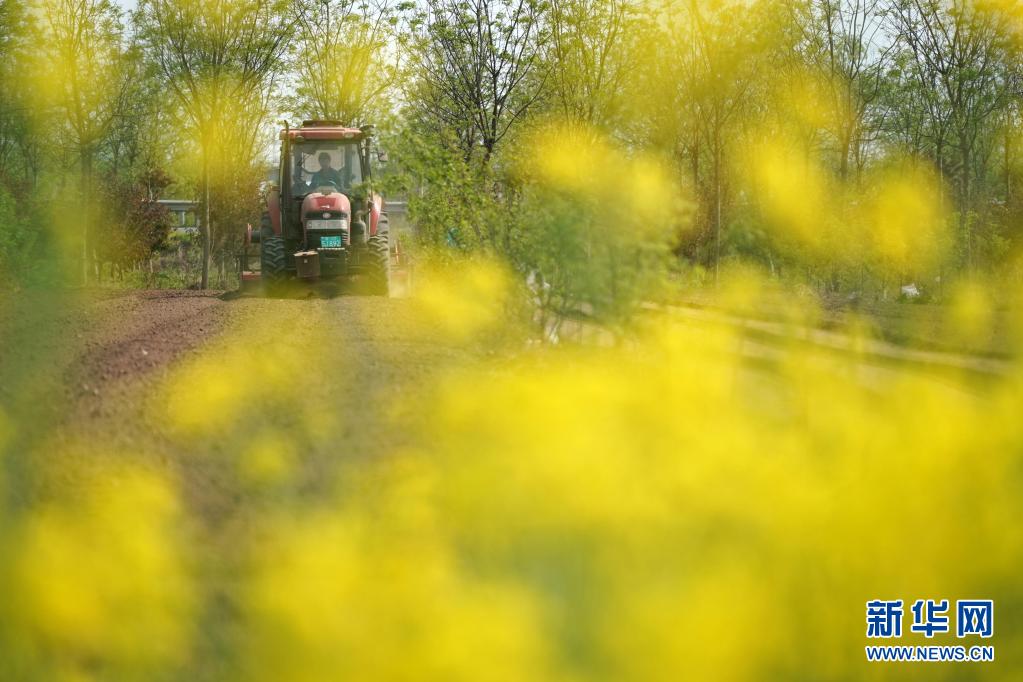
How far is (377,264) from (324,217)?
3.46 feet

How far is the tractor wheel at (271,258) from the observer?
1983 cm

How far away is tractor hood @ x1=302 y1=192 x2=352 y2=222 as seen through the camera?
19.1m

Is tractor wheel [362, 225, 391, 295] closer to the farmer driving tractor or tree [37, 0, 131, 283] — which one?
the farmer driving tractor

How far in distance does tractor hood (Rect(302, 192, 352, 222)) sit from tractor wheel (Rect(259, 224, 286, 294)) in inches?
34.6

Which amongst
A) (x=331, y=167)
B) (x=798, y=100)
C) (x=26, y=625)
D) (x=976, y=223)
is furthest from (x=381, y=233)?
(x=26, y=625)

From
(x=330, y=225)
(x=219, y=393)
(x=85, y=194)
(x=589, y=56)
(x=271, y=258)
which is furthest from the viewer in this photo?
(x=85, y=194)

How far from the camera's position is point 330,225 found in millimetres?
19078

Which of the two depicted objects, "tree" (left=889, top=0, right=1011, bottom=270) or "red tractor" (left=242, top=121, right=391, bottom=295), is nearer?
"red tractor" (left=242, top=121, right=391, bottom=295)

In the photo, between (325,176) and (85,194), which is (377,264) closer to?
(325,176)

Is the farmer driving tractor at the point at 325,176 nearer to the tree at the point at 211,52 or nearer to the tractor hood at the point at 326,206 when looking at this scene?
the tractor hood at the point at 326,206

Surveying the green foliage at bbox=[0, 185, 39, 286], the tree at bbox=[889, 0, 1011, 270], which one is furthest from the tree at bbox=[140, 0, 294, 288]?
the tree at bbox=[889, 0, 1011, 270]

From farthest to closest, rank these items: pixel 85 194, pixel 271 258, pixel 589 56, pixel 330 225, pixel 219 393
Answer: pixel 85 194 < pixel 589 56 < pixel 271 258 < pixel 330 225 < pixel 219 393

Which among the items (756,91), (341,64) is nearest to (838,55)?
(756,91)

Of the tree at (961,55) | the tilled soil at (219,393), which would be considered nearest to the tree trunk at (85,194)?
the tilled soil at (219,393)
